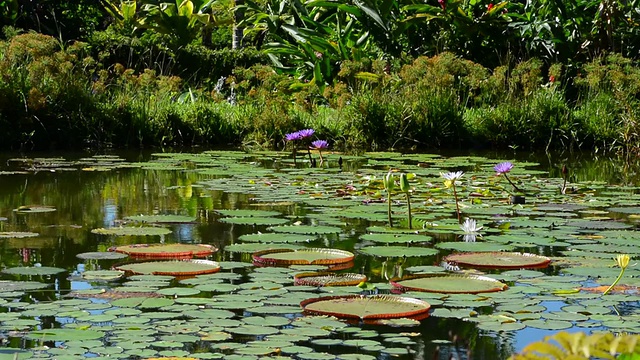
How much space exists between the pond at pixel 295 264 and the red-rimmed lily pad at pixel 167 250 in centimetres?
2

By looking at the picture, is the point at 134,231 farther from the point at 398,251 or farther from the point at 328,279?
the point at 328,279

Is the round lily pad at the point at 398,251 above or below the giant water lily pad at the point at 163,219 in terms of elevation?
below

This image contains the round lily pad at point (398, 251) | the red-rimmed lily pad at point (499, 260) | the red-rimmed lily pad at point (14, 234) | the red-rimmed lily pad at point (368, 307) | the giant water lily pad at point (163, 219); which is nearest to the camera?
the red-rimmed lily pad at point (368, 307)

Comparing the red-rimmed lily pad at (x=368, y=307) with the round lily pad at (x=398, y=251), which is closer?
the red-rimmed lily pad at (x=368, y=307)

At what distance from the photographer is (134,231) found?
175 inches

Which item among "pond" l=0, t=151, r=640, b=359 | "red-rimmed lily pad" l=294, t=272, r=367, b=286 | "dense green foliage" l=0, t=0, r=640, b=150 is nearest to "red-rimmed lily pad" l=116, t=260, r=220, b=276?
"pond" l=0, t=151, r=640, b=359

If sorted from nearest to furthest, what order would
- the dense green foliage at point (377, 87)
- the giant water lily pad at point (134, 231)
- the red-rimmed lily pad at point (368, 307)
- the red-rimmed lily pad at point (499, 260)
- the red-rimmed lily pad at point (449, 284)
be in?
the red-rimmed lily pad at point (368, 307), the red-rimmed lily pad at point (449, 284), the red-rimmed lily pad at point (499, 260), the giant water lily pad at point (134, 231), the dense green foliage at point (377, 87)

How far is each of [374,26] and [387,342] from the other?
33.1 feet

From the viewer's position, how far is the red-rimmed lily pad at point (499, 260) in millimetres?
3758

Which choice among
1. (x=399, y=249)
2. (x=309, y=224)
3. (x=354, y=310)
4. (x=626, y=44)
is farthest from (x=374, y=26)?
(x=354, y=310)

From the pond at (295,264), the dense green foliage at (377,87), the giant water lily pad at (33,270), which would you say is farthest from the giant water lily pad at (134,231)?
the dense green foliage at (377,87)

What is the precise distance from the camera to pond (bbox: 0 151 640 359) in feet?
8.57

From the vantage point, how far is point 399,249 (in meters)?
4.04

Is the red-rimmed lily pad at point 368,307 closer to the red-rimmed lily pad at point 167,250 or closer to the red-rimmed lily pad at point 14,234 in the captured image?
the red-rimmed lily pad at point 167,250
